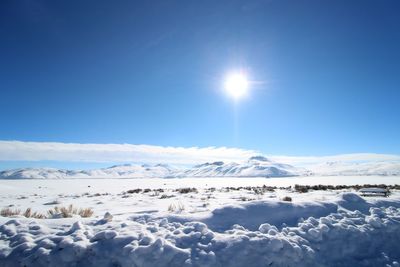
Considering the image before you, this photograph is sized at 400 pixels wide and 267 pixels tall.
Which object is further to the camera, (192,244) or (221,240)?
(221,240)

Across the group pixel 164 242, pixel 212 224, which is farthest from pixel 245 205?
pixel 164 242

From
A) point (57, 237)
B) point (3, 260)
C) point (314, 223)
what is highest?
point (314, 223)

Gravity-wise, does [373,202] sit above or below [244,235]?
above

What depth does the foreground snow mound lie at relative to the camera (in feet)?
17.0

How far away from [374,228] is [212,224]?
4.07 meters

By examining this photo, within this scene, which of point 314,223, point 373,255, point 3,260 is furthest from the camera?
point 314,223

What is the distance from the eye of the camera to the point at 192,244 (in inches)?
225

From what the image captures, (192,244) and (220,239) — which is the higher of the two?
(220,239)

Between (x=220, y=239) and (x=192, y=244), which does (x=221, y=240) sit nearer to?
(x=220, y=239)

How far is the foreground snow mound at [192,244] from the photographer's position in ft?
17.0

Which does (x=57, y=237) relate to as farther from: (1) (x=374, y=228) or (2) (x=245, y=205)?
(1) (x=374, y=228)

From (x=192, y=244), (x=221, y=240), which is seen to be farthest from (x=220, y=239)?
(x=192, y=244)

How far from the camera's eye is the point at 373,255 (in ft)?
21.3

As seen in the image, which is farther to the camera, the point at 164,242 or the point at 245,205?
the point at 245,205
